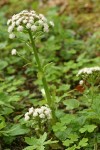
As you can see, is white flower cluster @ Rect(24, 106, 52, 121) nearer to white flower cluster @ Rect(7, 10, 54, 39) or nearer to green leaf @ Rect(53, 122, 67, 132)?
green leaf @ Rect(53, 122, 67, 132)

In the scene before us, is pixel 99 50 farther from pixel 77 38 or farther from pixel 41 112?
pixel 41 112

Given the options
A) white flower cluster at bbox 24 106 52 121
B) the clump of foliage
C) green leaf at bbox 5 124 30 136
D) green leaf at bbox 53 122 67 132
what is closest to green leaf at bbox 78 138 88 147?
the clump of foliage

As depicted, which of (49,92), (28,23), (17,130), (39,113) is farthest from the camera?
(49,92)

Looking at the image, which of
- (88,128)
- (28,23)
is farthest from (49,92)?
(28,23)

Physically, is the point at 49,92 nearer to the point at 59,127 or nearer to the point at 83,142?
the point at 59,127

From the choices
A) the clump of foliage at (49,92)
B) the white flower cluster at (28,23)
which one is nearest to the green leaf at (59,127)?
the clump of foliage at (49,92)

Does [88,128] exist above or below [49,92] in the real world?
below

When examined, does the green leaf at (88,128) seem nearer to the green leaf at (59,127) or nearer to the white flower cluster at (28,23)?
the green leaf at (59,127)

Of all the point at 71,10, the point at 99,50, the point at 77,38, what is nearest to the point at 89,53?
the point at 99,50
